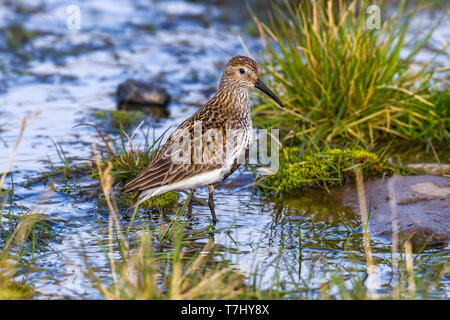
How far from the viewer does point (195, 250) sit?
6160mm

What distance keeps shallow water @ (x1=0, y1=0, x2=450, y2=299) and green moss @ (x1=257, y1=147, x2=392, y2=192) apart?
7.4 inches

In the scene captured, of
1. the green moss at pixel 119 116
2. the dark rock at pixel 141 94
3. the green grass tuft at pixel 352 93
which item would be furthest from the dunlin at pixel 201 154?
the dark rock at pixel 141 94

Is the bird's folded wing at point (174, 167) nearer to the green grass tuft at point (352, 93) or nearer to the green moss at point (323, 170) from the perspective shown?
the green moss at point (323, 170)

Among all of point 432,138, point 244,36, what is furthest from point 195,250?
point 244,36

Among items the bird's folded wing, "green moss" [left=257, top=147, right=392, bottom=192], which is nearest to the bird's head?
the bird's folded wing

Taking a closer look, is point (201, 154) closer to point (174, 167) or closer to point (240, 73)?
point (174, 167)

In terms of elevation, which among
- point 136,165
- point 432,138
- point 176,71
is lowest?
point 136,165

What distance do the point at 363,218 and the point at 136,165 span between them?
2497 mm

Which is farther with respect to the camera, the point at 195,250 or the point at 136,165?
the point at 136,165

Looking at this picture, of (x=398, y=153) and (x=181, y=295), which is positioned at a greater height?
(x=398, y=153)

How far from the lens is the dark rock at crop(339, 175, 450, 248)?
6.22m

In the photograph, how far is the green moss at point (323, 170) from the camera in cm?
757

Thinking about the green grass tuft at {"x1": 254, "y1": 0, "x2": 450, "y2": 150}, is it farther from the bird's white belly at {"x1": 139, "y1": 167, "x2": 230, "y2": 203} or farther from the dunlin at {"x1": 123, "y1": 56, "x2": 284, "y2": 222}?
the bird's white belly at {"x1": 139, "y1": 167, "x2": 230, "y2": 203}

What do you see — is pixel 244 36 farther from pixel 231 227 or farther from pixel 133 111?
pixel 231 227
